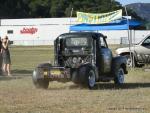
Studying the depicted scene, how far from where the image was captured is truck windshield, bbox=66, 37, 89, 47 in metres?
19.5

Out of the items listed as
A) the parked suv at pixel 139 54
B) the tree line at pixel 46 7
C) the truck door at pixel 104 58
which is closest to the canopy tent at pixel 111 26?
the parked suv at pixel 139 54

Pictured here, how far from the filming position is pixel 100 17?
29.5m

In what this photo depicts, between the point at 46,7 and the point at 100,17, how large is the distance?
10480 cm

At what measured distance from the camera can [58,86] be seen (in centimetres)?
2022

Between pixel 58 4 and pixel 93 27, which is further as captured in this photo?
pixel 58 4

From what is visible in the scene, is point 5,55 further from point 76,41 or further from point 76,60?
point 76,60

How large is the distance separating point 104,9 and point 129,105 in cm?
11582

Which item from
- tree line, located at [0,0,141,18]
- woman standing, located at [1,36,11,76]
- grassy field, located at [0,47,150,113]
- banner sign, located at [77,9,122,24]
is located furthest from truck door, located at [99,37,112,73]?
tree line, located at [0,0,141,18]

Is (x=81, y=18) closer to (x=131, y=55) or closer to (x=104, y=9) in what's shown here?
(x=131, y=55)

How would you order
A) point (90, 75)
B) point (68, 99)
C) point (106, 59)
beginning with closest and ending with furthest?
1. point (68, 99)
2. point (90, 75)
3. point (106, 59)

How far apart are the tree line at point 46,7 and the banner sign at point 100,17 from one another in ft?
319

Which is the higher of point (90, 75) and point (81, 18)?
point (81, 18)

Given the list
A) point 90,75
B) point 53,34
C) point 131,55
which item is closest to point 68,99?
point 90,75

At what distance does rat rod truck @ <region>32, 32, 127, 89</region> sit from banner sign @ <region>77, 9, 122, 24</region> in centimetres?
866
